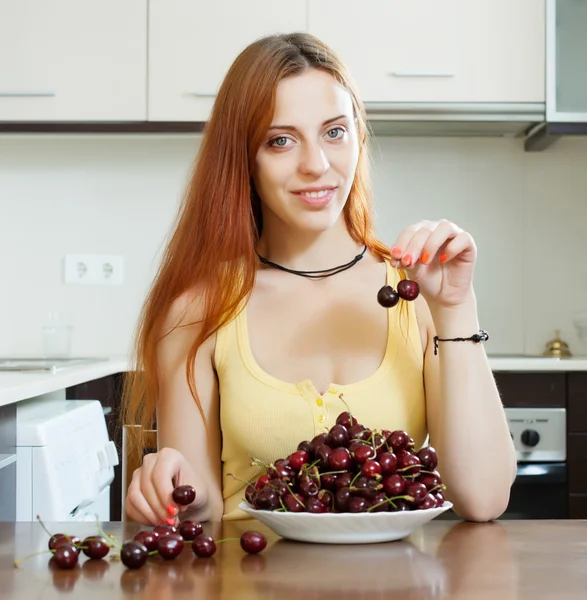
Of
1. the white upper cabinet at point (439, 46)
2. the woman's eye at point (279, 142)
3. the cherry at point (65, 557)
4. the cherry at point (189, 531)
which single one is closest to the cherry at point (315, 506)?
the cherry at point (189, 531)

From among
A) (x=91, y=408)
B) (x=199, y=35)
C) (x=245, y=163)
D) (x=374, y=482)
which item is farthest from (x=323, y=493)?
(x=199, y=35)

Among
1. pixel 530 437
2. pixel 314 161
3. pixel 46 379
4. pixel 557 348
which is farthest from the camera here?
pixel 557 348

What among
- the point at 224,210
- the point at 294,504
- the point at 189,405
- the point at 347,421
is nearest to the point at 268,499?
the point at 294,504

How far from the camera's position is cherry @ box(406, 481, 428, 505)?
0.84 metres

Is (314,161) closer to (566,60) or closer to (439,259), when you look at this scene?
(439,259)

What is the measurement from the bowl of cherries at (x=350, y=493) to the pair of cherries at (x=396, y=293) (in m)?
0.16

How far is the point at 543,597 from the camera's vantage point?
2.18ft

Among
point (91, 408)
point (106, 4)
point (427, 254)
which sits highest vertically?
point (106, 4)

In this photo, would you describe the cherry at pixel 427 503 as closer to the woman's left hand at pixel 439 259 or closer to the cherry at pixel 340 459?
the cherry at pixel 340 459

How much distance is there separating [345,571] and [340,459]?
0.42 ft

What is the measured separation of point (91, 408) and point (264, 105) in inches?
48.0

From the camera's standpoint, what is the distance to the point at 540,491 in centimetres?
263

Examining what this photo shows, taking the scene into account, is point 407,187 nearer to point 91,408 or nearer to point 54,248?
point 54,248

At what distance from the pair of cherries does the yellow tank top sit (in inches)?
12.3
